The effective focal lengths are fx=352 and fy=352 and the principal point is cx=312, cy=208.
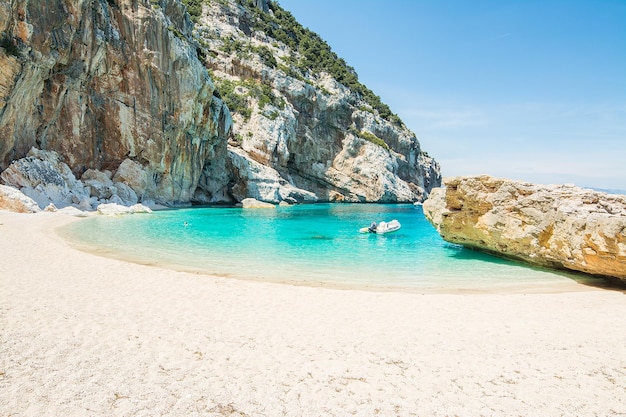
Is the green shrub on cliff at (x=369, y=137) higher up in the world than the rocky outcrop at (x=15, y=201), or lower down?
→ higher up

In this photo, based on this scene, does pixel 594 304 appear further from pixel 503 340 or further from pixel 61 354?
pixel 61 354


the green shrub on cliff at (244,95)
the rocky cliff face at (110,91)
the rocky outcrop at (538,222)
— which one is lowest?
the rocky outcrop at (538,222)

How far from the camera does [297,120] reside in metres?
64.5

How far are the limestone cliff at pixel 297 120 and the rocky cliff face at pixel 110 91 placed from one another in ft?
32.2

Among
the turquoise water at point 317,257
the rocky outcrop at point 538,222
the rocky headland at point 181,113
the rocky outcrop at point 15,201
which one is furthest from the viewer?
the rocky headland at point 181,113

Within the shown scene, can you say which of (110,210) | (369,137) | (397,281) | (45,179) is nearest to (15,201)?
(45,179)

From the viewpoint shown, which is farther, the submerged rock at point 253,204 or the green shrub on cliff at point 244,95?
the green shrub on cliff at point 244,95

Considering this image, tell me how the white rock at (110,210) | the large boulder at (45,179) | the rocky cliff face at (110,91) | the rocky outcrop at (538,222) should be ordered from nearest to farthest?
the rocky outcrop at (538,222) < the large boulder at (45,179) < the rocky cliff face at (110,91) < the white rock at (110,210)

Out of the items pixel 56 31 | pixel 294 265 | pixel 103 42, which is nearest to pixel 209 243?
pixel 294 265

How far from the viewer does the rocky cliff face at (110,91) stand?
2492 centimetres

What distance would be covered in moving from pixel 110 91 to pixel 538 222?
37.8 metres

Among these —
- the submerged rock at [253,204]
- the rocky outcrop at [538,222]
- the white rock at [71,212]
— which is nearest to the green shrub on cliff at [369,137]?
the submerged rock at [253,204]

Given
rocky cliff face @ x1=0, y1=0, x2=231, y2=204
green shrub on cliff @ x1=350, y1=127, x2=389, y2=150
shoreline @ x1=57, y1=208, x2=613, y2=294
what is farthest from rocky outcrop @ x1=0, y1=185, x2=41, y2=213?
green shrub on cliff @ x1=350, y1=127, x2=389, y2=150

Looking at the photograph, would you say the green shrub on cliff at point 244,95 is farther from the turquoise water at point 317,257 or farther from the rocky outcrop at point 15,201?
the turquoise water at point 317,257
